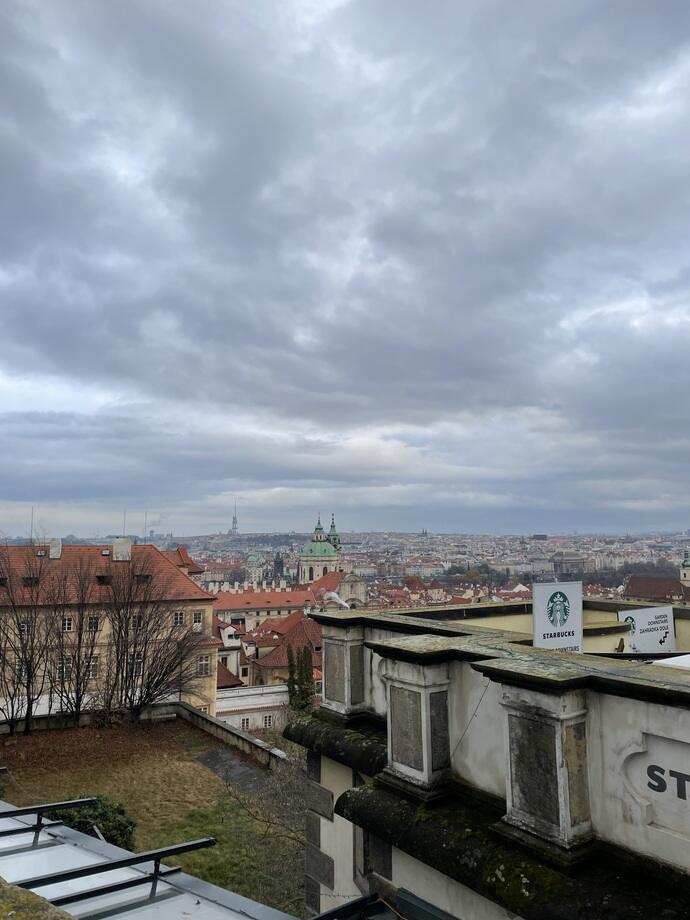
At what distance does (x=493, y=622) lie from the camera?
9.70 meters

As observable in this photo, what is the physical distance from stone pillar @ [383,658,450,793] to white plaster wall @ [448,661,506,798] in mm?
59

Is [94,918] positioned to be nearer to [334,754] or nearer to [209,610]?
[334,754]

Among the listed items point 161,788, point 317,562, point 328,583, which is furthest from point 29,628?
point 317,562

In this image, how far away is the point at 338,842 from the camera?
214 inches

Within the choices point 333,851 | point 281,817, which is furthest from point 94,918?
point 281,817

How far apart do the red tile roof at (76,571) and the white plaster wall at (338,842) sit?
24.8 meters

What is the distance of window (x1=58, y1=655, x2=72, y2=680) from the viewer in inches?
990

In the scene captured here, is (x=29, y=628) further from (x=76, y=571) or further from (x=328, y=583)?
(x=328, y=583)

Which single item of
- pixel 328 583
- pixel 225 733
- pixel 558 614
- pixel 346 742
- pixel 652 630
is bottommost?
pixel 328 583

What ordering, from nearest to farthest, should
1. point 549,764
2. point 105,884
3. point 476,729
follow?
point 549,764
point 476,729
point 105,884

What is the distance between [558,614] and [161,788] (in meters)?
14.6

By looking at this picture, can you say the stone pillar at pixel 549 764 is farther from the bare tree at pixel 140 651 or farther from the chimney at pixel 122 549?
the chimney at pixel 122 549

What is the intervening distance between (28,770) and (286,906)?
12.9m

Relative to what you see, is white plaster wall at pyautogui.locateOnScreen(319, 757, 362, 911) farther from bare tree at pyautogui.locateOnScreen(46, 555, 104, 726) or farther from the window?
the window
